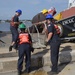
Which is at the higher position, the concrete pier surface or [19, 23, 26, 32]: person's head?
[19, 23, 26, 32]: person's head

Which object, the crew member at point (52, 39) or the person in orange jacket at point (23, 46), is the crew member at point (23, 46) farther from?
the crew member at point (52, 39)

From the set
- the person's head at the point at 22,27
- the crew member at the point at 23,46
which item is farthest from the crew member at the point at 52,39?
the person's head at the point at 22,27

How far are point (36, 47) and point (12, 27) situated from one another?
3.97 ft

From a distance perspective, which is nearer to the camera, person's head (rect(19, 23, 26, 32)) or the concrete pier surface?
person's head (rect(19, 23, 26, 32))

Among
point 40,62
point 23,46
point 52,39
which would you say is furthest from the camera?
point 40,62

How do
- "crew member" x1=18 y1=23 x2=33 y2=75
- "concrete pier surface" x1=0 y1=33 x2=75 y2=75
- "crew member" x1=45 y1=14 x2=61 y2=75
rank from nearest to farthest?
"crew member" x1=45 y1=14 x2=61 y2=75
"crew member" x1=18 y1=23 x2=33 y2=75
"concrete pier surface" x1=0 y1=33 x2=75 y2=75

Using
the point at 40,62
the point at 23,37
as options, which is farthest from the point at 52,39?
the point at 40,62

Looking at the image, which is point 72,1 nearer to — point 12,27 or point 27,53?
point 12,27

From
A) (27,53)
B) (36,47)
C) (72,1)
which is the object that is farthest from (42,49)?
(72,1)

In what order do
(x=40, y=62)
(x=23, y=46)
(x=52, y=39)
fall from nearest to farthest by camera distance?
(x=52, y=39), (x=23, y=46), (x=40, y=62)

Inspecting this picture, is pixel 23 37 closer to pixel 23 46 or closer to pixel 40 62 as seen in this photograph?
pixel 23 46

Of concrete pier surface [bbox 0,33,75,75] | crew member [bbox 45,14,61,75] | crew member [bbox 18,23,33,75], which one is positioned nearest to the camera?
crew member [bbox 45,14,61,75]

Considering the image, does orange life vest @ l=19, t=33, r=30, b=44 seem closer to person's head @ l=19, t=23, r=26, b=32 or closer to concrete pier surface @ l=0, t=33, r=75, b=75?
person's head @ l=19, t=23, r=26, b=32

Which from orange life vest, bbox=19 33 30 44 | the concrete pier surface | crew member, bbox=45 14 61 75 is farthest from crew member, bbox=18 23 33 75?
crew member, bbox=45 14 61 75
